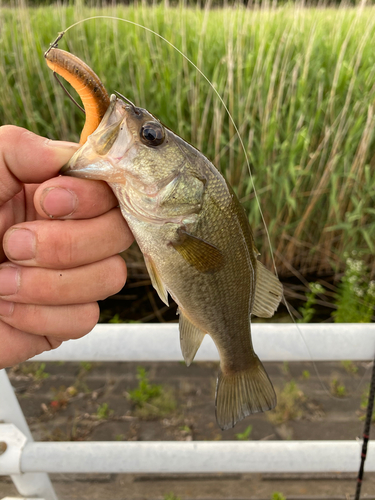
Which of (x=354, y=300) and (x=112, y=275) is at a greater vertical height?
(x=112, y=275)

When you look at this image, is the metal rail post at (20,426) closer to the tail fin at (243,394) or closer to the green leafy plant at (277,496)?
the tail fin at (243,394)

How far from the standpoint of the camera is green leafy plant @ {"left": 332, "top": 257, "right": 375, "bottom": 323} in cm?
266

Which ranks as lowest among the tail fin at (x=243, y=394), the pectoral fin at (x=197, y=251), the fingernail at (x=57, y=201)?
the tail fin at (x=243, y=394)

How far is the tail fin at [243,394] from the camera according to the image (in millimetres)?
984

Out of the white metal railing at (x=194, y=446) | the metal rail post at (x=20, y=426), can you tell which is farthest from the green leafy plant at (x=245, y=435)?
the metal rail post at (x=20, y=426)

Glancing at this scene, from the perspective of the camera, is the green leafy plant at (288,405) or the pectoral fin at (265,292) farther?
the green leafy plant at (288,405)

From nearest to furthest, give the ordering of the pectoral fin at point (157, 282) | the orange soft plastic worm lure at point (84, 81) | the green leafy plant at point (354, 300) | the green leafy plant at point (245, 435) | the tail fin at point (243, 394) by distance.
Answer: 1. the orange soft plastic worm lure at point (84, 81)
2. the pectoral fin at point (157, 282)
3. the tail fin at point (243, 394)
4. the green leafy plant at point (245, 435)
5. the green leafy plant at point (354, 300)

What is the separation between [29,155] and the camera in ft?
2.77

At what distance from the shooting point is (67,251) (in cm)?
87

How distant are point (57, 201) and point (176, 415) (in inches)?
74.4

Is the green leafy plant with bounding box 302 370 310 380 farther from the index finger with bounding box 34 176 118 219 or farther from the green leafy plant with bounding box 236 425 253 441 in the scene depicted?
the index finger with bounding box 34 176 118 219

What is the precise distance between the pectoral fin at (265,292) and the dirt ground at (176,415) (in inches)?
57.8

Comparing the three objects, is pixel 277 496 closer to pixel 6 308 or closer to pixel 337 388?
pixel 337 388

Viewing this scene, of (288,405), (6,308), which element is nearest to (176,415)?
(288,405)
